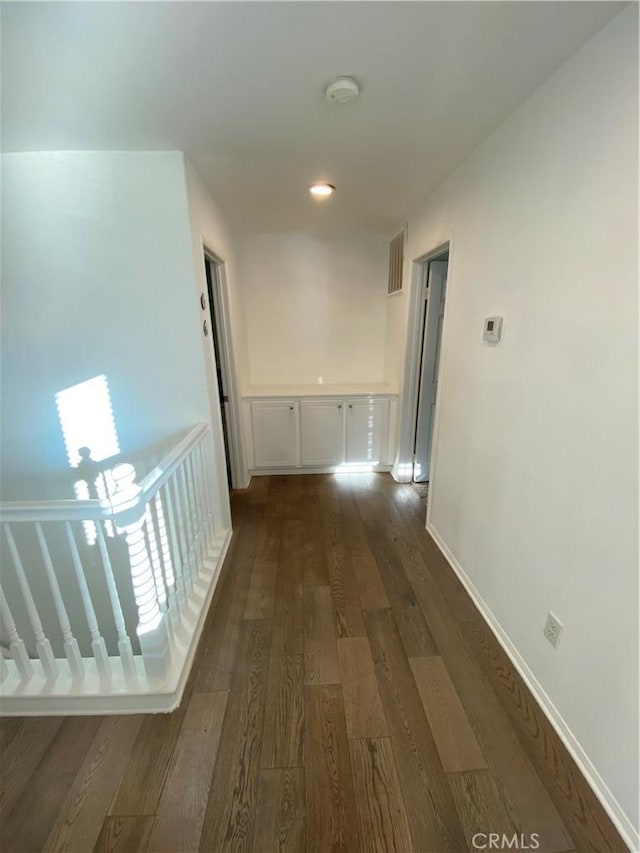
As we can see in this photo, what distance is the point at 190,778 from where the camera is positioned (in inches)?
46.4

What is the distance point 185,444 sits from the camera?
70.4 inches

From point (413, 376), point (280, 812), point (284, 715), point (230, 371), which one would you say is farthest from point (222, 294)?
point (280, 812)

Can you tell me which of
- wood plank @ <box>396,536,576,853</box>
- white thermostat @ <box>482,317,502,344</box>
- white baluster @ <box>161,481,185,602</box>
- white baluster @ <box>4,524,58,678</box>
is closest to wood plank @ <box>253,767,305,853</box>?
wood plank @ <box>396,536,576,853</box>

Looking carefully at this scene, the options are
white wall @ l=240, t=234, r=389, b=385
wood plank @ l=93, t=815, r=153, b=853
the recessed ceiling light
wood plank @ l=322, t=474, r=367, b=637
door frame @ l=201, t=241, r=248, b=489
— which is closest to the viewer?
wood plank @ l=93, t=815, r=153, b=853

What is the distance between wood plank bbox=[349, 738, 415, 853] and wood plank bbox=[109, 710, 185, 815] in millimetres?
670

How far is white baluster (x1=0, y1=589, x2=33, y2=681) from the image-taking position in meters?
1.32

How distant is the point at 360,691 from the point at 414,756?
0.93 feet

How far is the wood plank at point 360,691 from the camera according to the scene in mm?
1322

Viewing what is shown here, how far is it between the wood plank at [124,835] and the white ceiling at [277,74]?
247 cm

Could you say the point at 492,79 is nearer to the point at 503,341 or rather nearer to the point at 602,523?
the point at 503,341

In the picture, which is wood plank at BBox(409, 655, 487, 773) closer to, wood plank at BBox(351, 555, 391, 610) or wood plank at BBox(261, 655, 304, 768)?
wood plank at BBox(351, 555, 391, 610)

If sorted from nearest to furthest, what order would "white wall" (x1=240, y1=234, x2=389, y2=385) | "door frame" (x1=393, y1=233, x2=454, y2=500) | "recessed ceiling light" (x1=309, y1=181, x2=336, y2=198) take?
"recessed ceiling light" (x1=309, y1=181, x2=336, y2=198) → "door frame" (x1=393, y1=233, x2=454, y2=500) → "white wall" (x1=240, y1=234, x2=389, y2=385)

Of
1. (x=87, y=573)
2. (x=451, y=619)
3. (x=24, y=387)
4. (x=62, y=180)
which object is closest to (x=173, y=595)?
(x=87, y=573)

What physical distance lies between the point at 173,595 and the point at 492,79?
2508 mm
